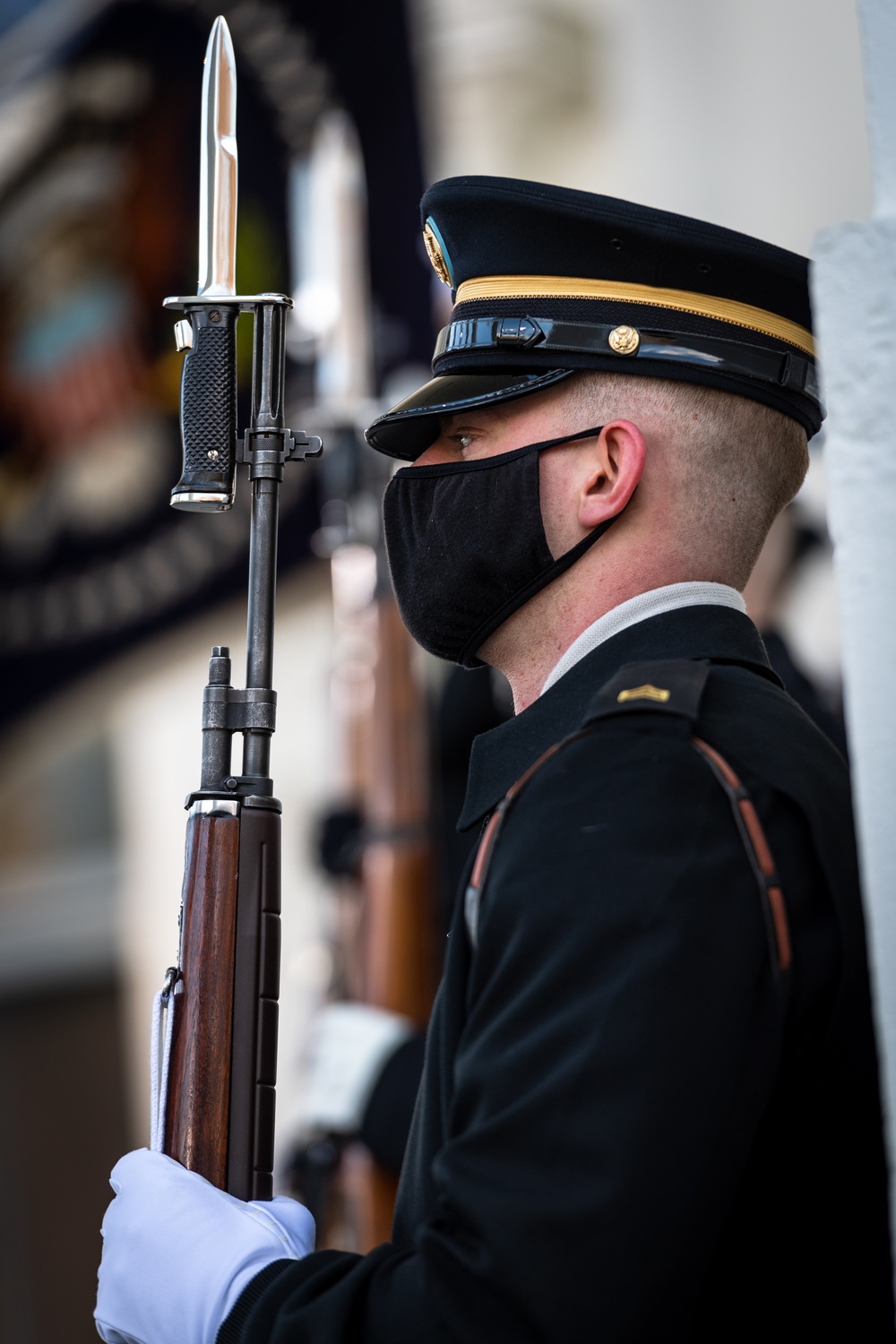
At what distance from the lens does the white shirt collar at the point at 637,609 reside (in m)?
1.80

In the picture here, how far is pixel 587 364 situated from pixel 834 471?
399 millimetres

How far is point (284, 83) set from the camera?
15.4 feet

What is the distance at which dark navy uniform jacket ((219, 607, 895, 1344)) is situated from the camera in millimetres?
1368

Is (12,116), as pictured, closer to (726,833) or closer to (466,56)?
(466,56)

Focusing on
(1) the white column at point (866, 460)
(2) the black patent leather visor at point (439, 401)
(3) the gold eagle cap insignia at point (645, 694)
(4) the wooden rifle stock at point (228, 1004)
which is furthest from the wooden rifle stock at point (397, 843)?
(1) the white column at point (866, 460)

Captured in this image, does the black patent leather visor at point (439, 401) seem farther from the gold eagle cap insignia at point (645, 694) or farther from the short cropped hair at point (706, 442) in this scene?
the gold eagle cap insignia at point (645, 694)

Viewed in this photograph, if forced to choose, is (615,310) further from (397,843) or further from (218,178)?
(397,843)

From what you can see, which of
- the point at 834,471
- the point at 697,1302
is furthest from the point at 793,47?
the point at 697,1302

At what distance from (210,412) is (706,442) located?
1.90ft

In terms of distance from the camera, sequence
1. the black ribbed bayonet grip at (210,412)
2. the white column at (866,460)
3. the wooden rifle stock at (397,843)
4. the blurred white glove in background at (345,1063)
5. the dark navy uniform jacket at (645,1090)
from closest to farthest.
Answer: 1. the dark navy uniform jacket at (645,1090)
2. the white column at (866,460)
3. the black ribbed bayonet grip at (210,412)
4. the blurred white glove in background at (345,1063)
5. the wooden rifle stock at (397,843)

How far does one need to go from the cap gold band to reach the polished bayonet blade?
32cm

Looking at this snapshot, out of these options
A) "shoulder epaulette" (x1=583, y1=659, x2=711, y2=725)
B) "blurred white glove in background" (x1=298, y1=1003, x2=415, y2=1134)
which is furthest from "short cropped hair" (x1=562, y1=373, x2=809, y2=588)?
"blurred white glove in background" (x1=298, y1=1003, x2=415, y2=1134)

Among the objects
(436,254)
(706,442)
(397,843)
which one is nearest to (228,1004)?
(706,442)

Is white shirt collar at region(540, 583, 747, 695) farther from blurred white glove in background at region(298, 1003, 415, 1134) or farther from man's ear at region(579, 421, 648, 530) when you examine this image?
blurred white glove in background at region(298, 1003, 415, 1134)
